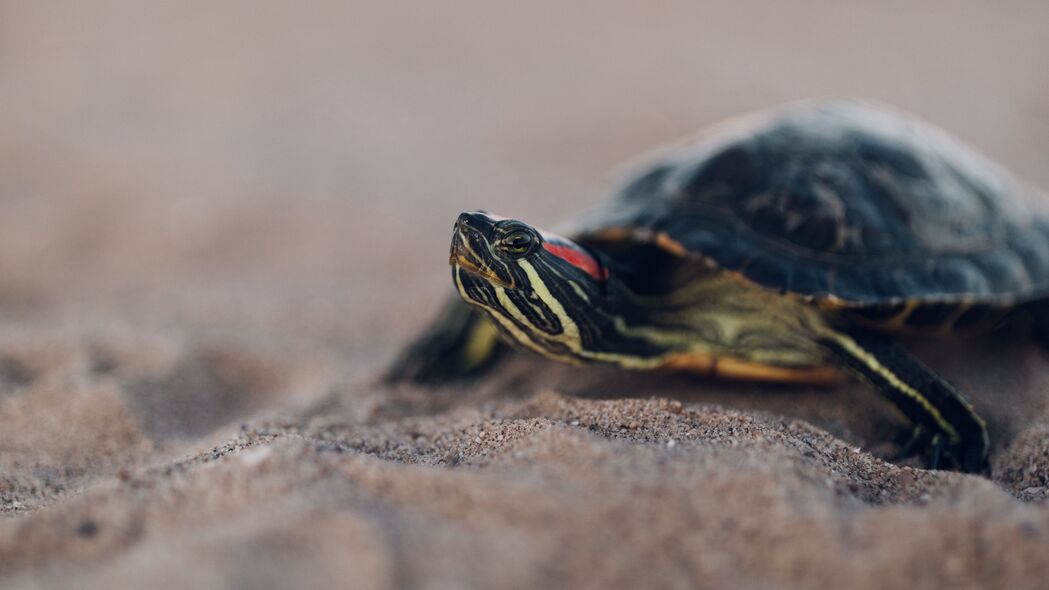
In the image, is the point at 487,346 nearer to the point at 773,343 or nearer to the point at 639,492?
the point at 773,343

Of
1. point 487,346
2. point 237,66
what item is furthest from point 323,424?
point 237,66

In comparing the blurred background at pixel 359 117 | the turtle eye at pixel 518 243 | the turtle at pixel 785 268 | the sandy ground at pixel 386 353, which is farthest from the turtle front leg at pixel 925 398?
the blurred background at pixel 359 117

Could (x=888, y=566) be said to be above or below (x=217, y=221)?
below

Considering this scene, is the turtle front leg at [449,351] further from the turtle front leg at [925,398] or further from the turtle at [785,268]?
the turtle front leg at [925,398]

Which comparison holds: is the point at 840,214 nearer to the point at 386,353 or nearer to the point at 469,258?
the point at 469,258

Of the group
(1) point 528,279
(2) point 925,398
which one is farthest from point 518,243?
(2) point 925,398

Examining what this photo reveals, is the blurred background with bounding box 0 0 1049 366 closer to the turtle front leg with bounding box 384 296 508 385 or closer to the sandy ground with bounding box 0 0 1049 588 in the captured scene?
the sandy ground with bounding box 0 0 1049 588
